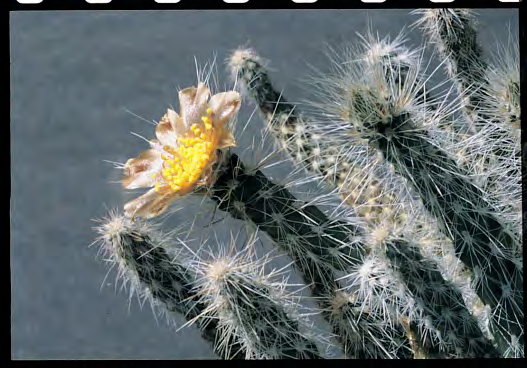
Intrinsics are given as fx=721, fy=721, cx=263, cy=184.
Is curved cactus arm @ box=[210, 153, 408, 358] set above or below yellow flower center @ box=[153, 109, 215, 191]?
below

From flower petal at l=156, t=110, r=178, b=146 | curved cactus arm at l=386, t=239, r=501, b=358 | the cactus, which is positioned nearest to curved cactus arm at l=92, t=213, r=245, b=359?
the cactus

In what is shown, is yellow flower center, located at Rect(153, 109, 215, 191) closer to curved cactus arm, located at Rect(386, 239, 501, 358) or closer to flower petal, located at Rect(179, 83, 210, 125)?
flower petal, located at Rect(179, 83, 210, 125)

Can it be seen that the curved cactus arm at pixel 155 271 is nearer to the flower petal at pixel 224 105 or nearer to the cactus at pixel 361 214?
the cactus at pixel 361 214

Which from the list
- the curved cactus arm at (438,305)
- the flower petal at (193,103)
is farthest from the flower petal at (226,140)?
the curved cactus arm at (438,305)

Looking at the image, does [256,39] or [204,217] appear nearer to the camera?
[204,217]

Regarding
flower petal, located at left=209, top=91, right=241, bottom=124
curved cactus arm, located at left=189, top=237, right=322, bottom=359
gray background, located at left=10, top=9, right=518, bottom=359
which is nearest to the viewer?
curved cactus arm, located at left=189, top=237, right=322, bottom=359

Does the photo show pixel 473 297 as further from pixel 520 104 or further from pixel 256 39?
pixel 256 39

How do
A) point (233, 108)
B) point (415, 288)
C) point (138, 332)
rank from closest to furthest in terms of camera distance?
point (415, 288), point (233, 108), point (138, 332)

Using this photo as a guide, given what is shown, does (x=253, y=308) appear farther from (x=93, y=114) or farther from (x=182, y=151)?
(x=93, y=114)
